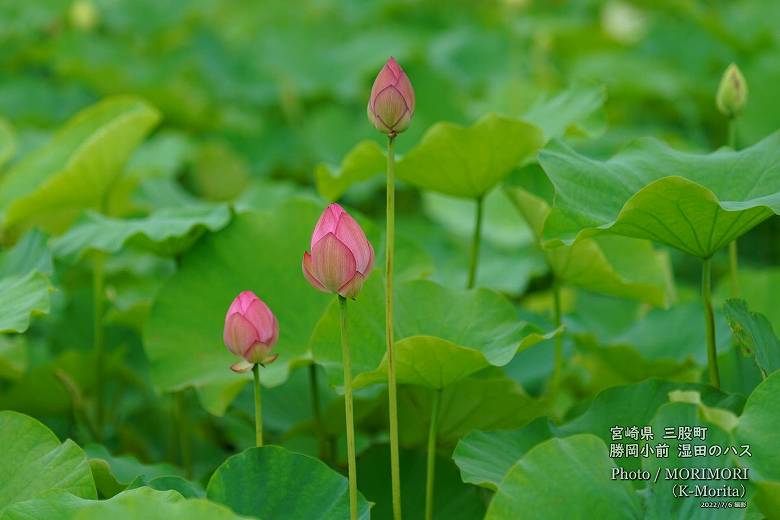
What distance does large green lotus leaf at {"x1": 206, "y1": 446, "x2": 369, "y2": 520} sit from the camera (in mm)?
889

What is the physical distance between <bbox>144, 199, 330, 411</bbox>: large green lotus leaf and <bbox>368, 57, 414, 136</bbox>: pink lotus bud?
1.36 ft

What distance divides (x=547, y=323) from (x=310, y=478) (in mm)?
481

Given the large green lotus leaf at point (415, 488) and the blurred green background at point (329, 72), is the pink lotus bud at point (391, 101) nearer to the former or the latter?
the large green lotus leaf at point (415, 488)

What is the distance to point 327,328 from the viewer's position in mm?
1053

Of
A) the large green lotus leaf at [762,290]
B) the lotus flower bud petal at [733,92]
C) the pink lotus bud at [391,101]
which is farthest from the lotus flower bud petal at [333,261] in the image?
the large green lotus leaf at [762,290]

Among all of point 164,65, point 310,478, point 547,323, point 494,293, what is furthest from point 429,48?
point 310,478

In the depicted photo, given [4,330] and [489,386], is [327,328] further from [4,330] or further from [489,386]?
[4,330]

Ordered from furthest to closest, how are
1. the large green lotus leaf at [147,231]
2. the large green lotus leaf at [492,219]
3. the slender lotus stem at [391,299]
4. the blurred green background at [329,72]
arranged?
the blurred green background at [329,72], the large green lotus leaf at [492,219], the large green lotus leaf at [147,231], the slender lotus stem at [391,299]

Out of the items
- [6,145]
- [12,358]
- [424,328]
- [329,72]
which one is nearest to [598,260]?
[424,328]

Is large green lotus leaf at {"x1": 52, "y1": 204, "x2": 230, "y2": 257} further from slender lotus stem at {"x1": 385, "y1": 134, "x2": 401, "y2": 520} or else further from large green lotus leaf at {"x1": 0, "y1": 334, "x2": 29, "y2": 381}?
slender lotus stem at {"x1": 385, "y1": 134, "x2": 401, "y2": 520}

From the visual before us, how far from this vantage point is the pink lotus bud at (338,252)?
0.81 metres

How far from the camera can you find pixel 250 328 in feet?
2.90

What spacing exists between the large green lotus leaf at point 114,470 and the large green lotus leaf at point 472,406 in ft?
0.88

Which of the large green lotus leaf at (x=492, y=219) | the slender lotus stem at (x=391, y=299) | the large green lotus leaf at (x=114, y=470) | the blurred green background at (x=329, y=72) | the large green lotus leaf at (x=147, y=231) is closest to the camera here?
the slender lotus stem at (x=391, y=299)
